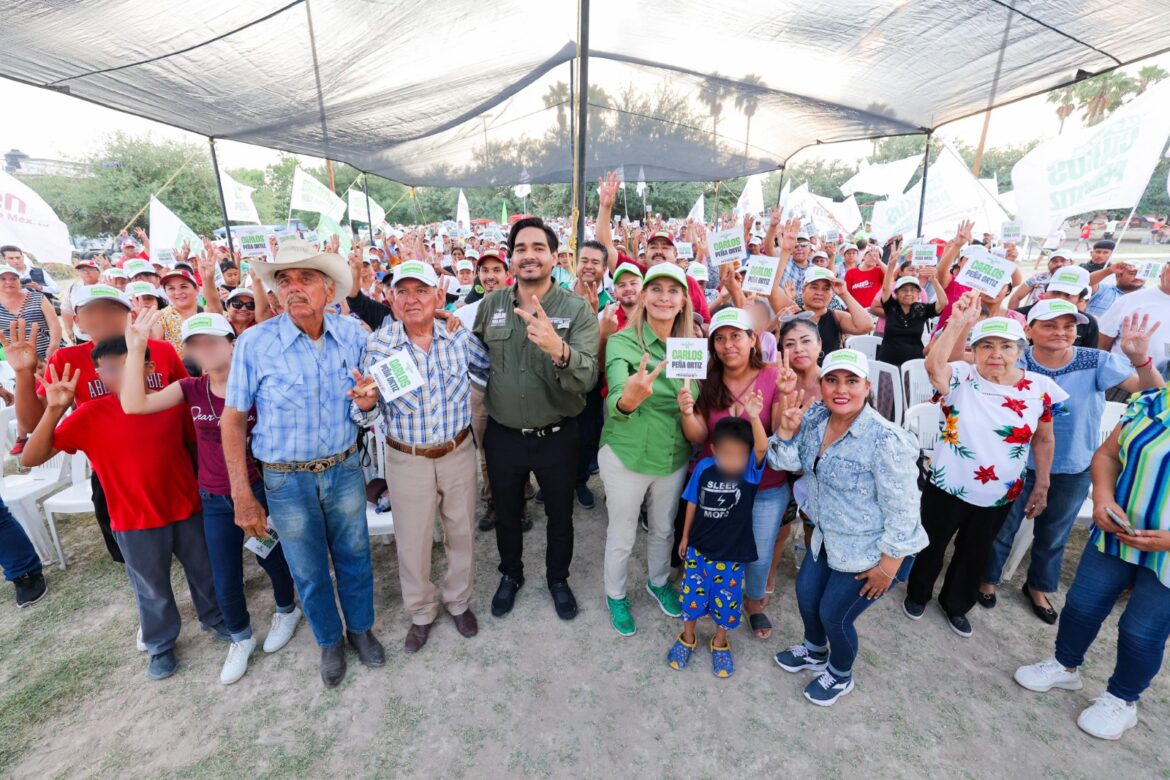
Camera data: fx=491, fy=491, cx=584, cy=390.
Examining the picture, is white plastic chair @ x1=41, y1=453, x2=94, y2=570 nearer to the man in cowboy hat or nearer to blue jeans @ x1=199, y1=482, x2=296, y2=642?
blue jeans @ x1=199, y1=482, x2=296, y2=642

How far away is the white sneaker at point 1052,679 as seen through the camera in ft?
8.38

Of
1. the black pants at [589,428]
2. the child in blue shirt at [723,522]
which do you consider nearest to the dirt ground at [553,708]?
the child in blue shirt at [723,522]

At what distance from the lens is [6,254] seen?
650 cm

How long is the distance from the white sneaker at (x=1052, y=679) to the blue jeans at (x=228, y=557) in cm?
405

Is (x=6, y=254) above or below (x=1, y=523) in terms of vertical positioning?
above

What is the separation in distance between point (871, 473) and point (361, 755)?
2672 mm

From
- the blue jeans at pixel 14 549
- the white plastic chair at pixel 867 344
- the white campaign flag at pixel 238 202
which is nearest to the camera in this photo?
the blue jeans at pixel 14 549

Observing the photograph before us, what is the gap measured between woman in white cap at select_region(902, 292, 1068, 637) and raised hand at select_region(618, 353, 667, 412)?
5.57ft

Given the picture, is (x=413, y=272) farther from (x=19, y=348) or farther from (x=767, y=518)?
(x=767, y=518)

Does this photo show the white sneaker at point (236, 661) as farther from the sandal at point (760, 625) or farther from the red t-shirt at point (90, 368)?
the sandal at point (760, 625)

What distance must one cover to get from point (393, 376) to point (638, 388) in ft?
3.88

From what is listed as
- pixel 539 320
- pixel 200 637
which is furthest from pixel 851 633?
pixel 200 637

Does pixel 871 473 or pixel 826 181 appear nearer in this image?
pixel 871 473

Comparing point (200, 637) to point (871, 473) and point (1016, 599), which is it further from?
point (1016, 599)
